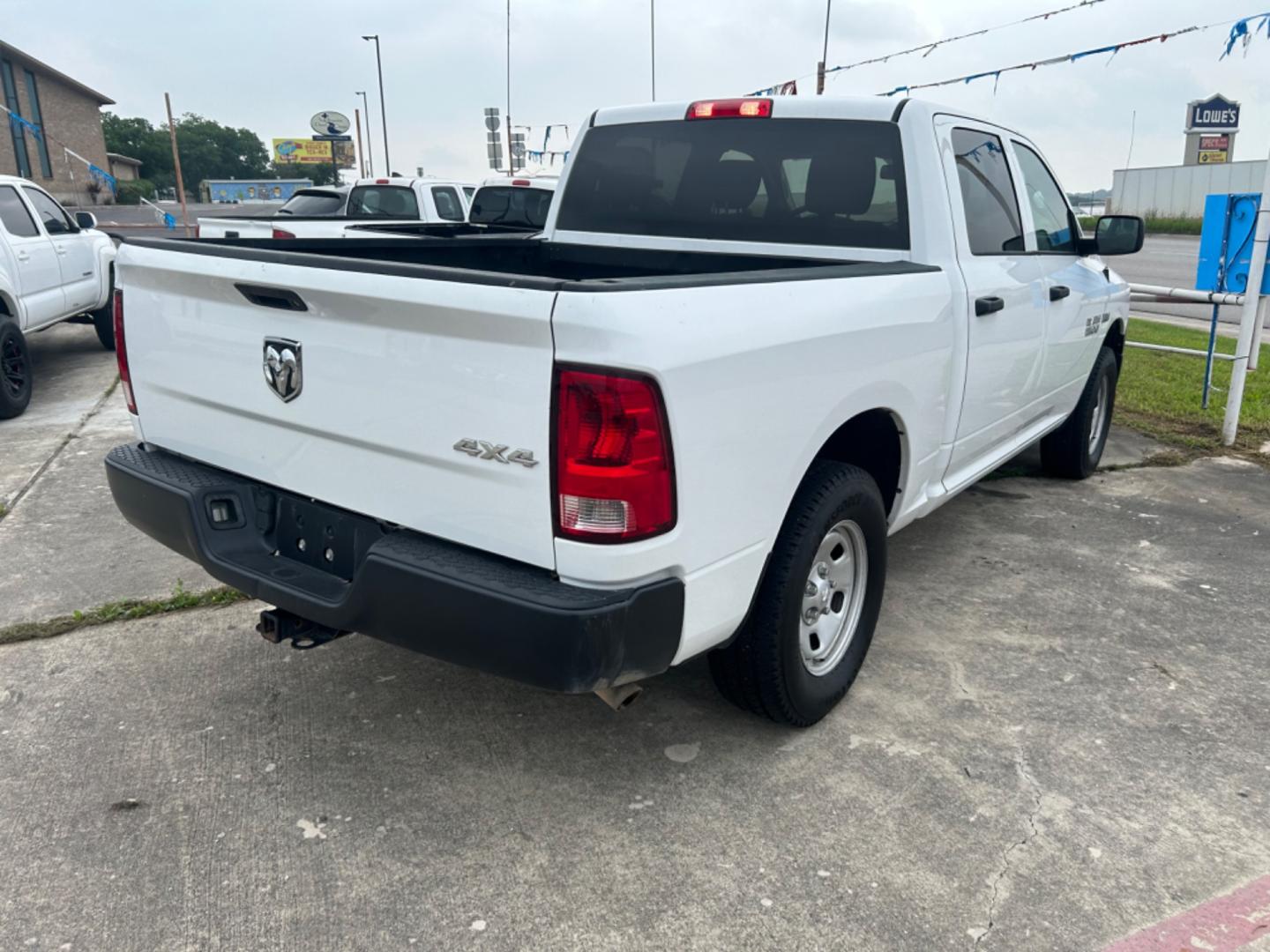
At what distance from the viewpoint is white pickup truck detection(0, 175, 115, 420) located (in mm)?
7539

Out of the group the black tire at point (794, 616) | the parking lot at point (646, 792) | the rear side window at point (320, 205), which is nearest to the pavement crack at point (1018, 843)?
the parking lot at point (646, 792)

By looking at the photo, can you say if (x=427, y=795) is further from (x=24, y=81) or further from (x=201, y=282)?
(x=24, y=81)

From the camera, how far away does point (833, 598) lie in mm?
3311

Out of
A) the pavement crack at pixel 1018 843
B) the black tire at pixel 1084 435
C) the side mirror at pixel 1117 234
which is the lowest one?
the pavement crack at pixel 1018 843

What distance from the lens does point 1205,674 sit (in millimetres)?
3621

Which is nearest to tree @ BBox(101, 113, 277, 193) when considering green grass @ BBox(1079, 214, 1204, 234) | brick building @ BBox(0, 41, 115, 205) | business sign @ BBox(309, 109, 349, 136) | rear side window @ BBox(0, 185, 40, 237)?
brick building @ BBox(0, 41, 115, 205)

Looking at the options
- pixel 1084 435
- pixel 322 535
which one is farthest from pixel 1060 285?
pixel 322 535

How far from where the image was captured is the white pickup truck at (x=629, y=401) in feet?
7.34

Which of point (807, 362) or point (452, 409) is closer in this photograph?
point (452, 409)

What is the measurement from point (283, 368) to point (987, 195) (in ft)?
9.34

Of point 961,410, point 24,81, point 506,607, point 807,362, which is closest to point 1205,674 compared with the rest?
point 961,410

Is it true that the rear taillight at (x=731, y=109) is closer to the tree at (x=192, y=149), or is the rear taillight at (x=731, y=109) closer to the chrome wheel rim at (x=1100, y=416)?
the chrome wheel rim at (x=1100, y=416)

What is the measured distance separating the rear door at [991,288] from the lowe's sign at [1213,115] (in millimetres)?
41023

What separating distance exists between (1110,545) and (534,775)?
3.33m
